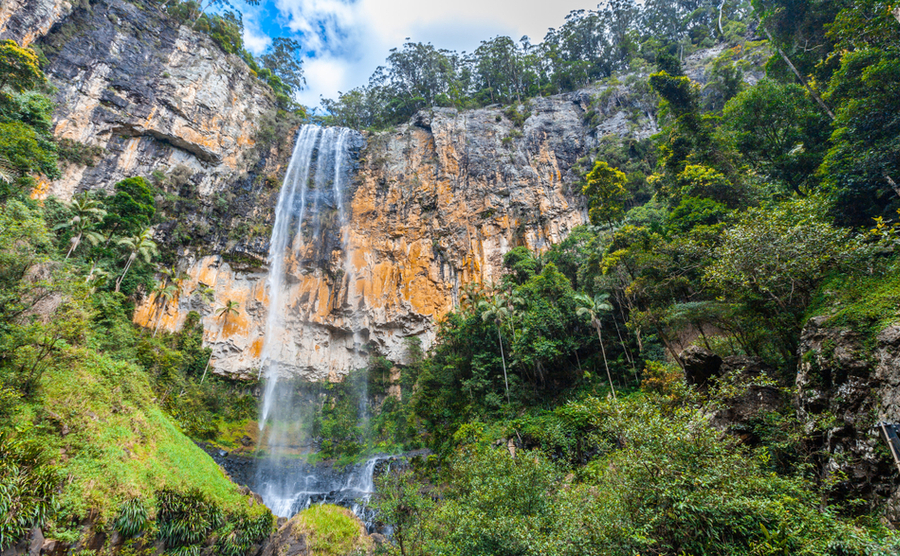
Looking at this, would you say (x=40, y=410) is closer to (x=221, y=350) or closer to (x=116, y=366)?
(x=116, y=366)

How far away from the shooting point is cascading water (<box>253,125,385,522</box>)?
22.9 m

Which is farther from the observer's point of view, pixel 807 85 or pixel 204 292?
pixel 204 292

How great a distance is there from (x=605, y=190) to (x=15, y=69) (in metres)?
32.2

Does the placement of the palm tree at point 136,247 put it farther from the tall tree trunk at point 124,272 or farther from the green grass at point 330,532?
the green grass at point 330,532

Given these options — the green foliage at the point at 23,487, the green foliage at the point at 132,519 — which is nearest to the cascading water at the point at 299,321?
the green foliage at the point at 132,519

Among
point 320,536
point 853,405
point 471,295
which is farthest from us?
point 471,295

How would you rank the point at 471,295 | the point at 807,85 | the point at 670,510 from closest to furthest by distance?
the point at 670,510 → the point at 807,85 → the point at 471,295

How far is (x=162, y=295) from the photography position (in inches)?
1080

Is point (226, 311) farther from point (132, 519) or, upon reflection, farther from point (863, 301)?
point (863, 301)

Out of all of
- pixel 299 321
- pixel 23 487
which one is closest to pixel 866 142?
pixel 23 487

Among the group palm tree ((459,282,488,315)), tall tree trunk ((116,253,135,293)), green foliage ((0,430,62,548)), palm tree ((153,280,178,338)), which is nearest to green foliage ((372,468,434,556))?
green foliage ((0,430,62,548))

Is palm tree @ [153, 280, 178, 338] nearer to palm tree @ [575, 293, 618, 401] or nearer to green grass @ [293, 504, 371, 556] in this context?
green grass @ [293, 504, 371, 556]

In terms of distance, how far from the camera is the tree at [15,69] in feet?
60.6

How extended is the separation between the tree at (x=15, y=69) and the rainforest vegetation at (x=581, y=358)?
0.35ft
